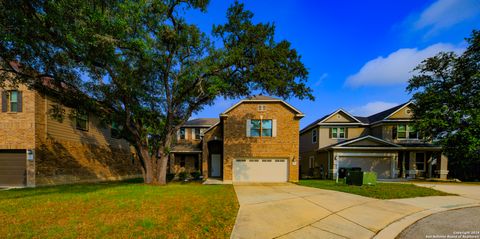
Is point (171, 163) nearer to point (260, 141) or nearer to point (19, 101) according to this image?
point (260, 141)

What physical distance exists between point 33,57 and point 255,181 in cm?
1511

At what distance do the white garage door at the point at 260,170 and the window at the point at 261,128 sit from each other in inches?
81.2

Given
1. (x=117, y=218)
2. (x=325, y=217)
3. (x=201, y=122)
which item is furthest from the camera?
(x=201, y=122)

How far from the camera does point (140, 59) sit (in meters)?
11.4

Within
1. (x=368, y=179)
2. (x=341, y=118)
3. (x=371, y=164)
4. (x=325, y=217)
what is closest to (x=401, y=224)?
(x=325, y=217)

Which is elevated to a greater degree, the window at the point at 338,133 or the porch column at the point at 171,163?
the window at the point at 338,133

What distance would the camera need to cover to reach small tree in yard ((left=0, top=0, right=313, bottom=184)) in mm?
8453

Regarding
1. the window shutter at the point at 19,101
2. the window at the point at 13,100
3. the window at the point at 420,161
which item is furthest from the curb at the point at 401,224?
the window at the point at 13,100

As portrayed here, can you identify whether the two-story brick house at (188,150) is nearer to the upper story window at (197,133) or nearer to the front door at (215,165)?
the upper story window at (197,133)

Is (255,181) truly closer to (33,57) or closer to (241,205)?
(241,205)

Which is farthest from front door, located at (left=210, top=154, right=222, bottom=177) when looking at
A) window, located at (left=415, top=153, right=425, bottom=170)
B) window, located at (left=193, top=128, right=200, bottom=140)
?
window, located at (left=415, top=153, right=425, bottom=170)

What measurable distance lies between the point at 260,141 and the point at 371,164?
34.9ft

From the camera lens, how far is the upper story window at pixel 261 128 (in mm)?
17422

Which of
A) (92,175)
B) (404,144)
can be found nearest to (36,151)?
(92,175)
